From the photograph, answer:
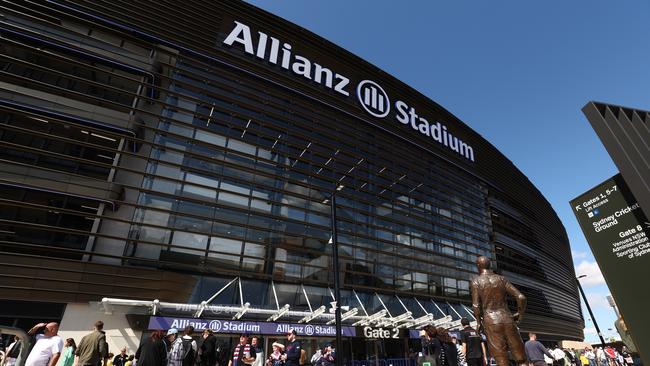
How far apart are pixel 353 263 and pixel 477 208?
14460 mm


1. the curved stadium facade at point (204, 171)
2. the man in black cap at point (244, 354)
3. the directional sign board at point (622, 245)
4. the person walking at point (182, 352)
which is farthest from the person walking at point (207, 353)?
the directional sign board at point (622, 245)

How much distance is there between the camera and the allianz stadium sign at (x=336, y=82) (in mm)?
19328

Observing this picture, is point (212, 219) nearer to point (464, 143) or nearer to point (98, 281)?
point (98, 281)

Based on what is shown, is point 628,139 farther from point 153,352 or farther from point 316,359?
point 316,359

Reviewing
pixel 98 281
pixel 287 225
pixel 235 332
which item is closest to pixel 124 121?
pixel 98 281

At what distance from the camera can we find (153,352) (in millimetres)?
7242

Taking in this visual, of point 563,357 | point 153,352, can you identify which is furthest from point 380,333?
point 153,352

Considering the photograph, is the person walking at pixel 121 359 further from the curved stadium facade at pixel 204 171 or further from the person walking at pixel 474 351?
the person walking at pixel 474 351

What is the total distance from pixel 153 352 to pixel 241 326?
6.07 metres

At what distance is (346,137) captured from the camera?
832 inches

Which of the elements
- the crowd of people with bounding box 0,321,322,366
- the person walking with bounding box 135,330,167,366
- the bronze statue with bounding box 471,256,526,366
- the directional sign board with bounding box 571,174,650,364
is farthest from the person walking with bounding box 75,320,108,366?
the directional sign board with bounding box 571,174,650,364

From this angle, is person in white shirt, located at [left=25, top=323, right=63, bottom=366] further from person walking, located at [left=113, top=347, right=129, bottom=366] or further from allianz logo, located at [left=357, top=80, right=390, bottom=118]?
allianz logo, located at [left=357, top=80, right=390, bottom=118]

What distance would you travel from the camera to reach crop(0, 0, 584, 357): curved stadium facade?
12.2 m

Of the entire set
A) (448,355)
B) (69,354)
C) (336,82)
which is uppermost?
(336,82)
